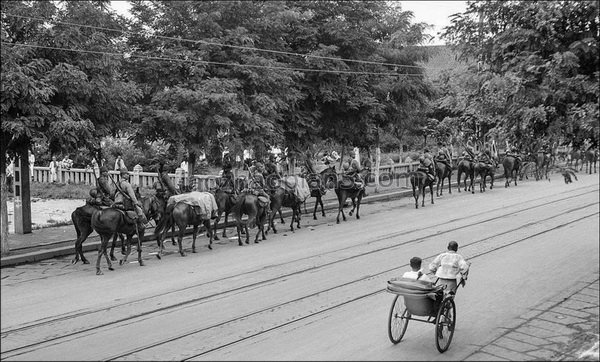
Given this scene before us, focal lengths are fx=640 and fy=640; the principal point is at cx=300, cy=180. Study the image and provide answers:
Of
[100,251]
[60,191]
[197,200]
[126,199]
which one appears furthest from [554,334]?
[60,191]

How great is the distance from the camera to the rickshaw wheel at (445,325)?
937 centimetres

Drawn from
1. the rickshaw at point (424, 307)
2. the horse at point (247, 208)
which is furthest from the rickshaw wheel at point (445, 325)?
the horse at point (247, 208)

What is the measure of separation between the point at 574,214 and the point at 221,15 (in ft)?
48.1

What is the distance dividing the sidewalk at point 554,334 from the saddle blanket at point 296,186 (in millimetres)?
10353

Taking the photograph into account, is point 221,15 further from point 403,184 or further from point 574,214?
point 403,184

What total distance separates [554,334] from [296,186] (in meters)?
12.2

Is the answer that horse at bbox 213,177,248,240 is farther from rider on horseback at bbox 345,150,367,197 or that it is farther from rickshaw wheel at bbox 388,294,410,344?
rickshaw wheel at bbox 388,294,410,344

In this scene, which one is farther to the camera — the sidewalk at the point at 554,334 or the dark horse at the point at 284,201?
the dark horse at the point at 284,201

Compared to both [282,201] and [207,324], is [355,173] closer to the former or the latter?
[282,201]

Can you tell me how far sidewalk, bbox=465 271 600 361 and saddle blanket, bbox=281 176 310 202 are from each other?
10353 millimetres

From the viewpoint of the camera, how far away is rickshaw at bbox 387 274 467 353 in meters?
9.30

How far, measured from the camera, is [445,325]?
972cm

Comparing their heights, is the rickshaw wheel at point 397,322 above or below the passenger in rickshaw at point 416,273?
below

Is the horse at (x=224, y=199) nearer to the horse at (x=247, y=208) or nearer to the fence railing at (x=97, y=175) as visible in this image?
the horse at (x=247, y=208)
